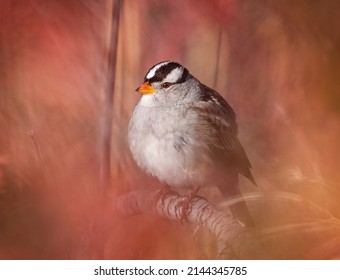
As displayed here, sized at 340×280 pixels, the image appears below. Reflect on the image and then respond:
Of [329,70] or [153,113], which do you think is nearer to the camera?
[153,113]

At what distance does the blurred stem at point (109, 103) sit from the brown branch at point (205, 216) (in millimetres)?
73

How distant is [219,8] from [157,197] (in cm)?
53

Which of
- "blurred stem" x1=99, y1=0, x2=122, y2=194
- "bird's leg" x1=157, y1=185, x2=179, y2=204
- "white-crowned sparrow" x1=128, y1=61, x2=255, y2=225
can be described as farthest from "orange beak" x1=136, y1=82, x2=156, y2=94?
"bird's leg" x1=157, y1=185, x2=179, y2=204

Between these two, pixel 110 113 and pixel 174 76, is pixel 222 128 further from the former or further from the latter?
pixel 110 113

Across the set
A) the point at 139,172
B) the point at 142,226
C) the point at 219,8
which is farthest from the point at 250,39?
the point at 142,226

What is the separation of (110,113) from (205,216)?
0.38m

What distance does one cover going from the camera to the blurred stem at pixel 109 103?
1711mm

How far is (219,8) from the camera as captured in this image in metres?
1.74

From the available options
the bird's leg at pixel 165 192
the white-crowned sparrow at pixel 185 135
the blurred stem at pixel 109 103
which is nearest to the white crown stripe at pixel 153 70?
the white-crowned sparrow at pixel 185 135

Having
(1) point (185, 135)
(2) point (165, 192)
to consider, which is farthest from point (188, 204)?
(1) point (185, 135)

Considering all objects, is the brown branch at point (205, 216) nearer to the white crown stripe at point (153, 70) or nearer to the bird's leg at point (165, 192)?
the bird's leg at point (165, 192)

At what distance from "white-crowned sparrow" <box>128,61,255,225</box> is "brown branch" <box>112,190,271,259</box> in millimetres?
65

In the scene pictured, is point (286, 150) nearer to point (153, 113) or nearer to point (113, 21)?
point (153, 113)
